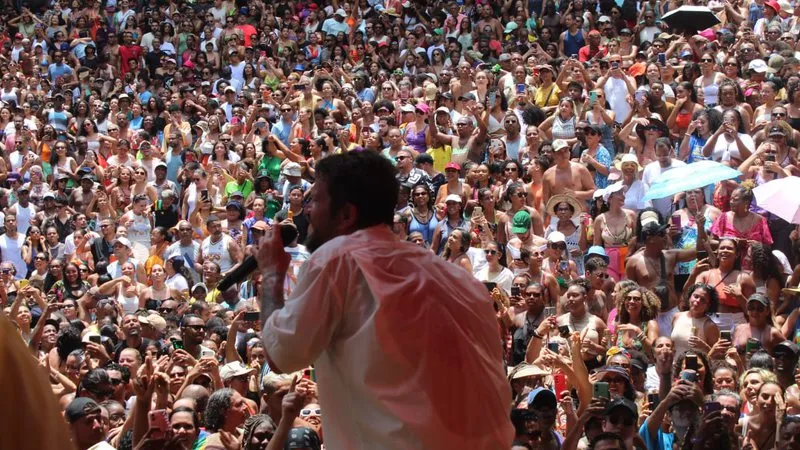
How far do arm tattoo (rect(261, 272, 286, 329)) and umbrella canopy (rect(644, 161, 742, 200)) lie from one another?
736cm

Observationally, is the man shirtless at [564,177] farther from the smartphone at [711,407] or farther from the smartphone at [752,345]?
the smartphone at [711,407]

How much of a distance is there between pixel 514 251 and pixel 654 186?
130 cm

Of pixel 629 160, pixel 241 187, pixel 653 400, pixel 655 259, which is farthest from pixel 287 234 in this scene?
pixel 241 187

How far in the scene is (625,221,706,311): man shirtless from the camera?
1057cm

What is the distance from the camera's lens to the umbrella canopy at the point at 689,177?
427 inches

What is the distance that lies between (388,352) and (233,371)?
15.5 ft

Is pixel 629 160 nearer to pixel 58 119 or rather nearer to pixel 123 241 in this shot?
pixel 123 241

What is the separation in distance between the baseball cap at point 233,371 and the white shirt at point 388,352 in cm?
443

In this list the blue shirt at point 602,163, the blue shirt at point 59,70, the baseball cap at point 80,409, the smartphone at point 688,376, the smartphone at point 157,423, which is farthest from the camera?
the blue shirt at point 59,70

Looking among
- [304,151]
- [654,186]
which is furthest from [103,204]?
[654,186]

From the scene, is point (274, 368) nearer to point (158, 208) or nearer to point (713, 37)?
point (158, 208)

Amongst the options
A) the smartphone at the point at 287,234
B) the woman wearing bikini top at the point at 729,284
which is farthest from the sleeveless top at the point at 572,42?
the smartphone at the point at 287,234

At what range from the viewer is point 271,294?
3.91 metres

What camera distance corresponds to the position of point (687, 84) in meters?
13.6
